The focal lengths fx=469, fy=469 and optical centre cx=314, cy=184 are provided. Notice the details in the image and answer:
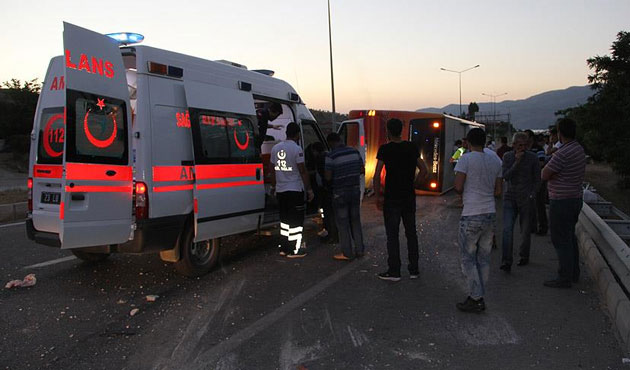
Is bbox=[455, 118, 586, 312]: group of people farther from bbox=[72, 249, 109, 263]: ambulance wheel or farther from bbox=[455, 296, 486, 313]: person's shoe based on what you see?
bbox=[72, 249, 109, 263]: ambulance wheel

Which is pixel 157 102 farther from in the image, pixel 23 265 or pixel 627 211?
pixel 627 211

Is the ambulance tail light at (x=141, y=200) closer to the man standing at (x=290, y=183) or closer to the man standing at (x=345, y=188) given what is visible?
the man standing at (x=290, y=183)

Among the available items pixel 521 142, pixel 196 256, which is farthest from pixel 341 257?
pixel 521 142

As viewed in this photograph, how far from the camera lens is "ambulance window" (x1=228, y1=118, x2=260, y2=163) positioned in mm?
5836

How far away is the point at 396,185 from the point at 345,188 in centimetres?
107

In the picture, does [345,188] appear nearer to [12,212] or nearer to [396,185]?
[396,185]

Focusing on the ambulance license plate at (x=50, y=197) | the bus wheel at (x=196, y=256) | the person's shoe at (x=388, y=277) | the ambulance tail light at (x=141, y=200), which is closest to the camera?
the ambulance tail light at (x=141, y=200)

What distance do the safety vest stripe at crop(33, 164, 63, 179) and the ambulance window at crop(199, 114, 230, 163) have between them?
1.48 m

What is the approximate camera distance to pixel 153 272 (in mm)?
5891

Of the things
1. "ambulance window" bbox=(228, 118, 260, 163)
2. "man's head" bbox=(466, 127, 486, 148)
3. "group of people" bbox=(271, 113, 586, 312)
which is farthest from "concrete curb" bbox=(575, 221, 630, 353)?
"ambulance window" bbox=(228, 118, 260, 163)

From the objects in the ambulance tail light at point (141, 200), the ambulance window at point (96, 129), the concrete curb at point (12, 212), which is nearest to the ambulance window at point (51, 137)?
the ambulance window at point (96, 129)

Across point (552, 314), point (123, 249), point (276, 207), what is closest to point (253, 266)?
point (276, 207)

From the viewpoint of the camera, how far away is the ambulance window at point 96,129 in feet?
13.9

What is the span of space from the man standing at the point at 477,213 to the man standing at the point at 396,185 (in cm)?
97
